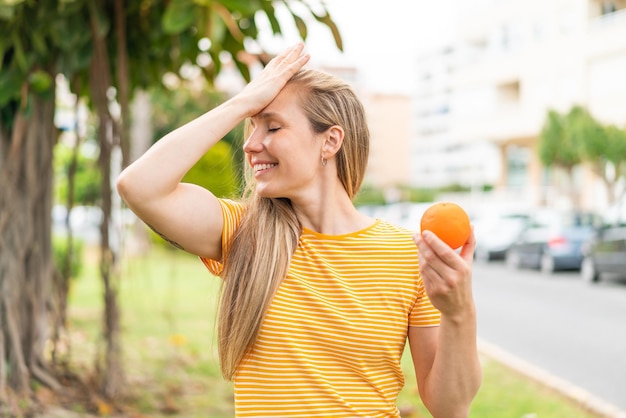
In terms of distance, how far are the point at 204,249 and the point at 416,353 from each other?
0.58m

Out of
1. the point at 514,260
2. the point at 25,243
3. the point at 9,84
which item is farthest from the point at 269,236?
the point at 514,260

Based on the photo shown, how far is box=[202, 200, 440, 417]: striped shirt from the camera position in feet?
6.18

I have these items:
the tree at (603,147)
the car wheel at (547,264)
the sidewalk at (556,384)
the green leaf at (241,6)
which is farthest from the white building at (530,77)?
the green leaf at (241,6)

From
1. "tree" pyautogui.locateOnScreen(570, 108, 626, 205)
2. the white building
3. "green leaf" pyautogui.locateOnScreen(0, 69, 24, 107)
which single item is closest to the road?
"green leaf" pyautogui.locateOnScreen(0, 69, 24, 107)

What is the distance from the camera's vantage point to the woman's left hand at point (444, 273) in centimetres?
171

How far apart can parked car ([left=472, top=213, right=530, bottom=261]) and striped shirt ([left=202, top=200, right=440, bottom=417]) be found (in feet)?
65.2

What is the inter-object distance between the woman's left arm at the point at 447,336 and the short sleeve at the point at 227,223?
496mm

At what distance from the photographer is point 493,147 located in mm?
37656

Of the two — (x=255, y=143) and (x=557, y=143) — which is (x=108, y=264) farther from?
(x=557, y=143)

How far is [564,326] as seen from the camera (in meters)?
10.3

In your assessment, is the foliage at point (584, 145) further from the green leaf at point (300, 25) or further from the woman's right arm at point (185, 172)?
the woman's right arm at point (185, 172)

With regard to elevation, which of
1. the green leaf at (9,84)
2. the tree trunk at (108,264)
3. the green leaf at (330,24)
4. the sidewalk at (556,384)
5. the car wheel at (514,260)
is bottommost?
the car wheel at (514,260)

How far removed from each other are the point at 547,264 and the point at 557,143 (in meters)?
9.44

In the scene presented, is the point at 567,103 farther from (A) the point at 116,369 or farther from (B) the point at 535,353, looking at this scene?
(A) the point at 116,369
